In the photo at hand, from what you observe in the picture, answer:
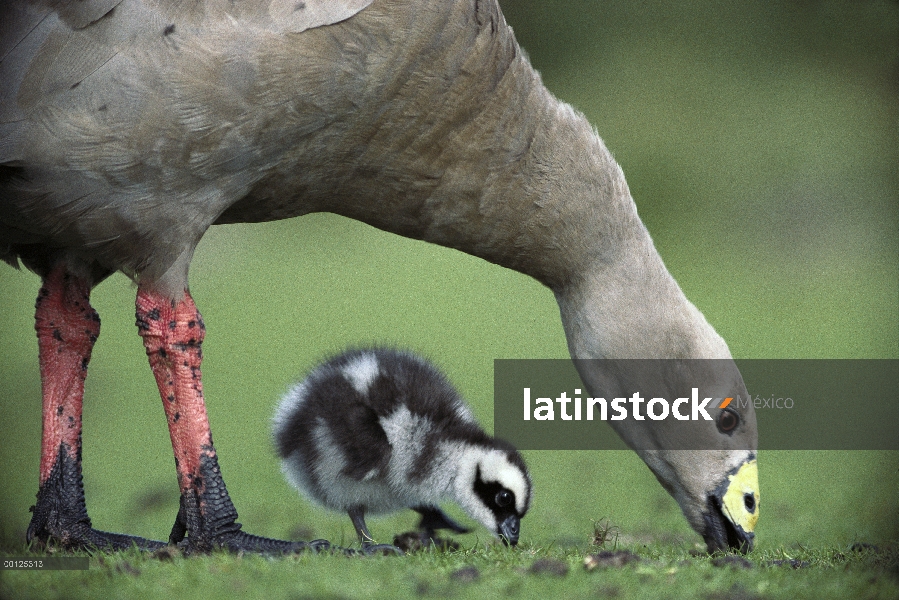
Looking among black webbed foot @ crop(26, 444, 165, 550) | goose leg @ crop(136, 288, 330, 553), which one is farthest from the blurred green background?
goose leg @ crop(136, 288, 330, 553)

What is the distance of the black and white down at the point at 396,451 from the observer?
426 cm

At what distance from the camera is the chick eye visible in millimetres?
4355

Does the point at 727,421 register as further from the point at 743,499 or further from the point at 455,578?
the point at 455,578

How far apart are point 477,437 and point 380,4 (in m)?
1.76

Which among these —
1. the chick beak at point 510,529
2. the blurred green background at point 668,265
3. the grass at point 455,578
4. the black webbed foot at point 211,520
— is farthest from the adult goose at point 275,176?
the blurred green background at point 668,265

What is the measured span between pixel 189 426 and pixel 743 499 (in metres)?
2.16

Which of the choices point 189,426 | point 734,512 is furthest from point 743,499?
point 189,426

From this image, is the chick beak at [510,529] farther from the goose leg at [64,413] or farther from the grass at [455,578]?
the goose leg at [64,413]

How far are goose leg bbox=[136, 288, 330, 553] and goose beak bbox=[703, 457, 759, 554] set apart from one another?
1.57 metres

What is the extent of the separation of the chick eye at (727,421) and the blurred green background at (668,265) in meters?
0.56

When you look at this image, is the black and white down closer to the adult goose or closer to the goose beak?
the adult goose

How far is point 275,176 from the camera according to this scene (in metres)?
3.94

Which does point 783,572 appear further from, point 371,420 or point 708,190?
point 708,190

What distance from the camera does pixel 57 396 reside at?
4.29m
